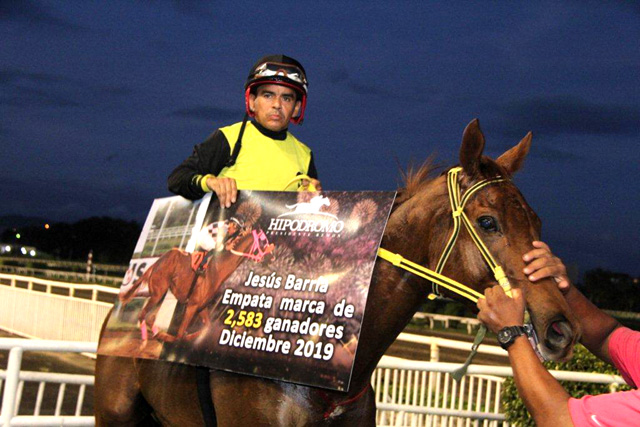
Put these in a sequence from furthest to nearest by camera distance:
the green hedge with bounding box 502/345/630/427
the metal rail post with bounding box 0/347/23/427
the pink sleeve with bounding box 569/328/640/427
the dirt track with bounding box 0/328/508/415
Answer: the dirt track with bounding box 0/328/508/415 < the green hedge with bounding box 502/345/630/427 < the metal rail post with bounding box 0/347/23/427 < the pink sleeve with bounding box 569/328/640/427

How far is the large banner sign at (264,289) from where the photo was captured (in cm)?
279

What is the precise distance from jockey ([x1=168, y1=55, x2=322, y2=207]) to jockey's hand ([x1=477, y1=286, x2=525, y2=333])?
134cm

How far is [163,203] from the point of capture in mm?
3814

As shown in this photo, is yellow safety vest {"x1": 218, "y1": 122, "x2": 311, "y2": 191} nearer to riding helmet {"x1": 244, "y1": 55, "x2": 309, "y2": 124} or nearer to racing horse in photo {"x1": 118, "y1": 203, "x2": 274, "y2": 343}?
riding helmet {"x1": 244, "y1": 55, "x2": 309, "y2": 124}

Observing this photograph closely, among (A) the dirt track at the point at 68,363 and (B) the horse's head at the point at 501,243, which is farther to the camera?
(A) the dirt track at the point at 68,363

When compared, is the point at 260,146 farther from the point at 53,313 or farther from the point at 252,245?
the point at 53,313

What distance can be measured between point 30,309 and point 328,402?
1338 cm

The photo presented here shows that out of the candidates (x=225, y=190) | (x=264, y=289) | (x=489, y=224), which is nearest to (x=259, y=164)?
(x=225, y=190)

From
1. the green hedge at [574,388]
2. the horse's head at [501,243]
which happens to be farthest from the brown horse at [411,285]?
the green hedge at [574,388]

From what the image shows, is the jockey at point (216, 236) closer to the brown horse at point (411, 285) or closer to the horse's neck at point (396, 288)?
the brown horse at point (411, 285)

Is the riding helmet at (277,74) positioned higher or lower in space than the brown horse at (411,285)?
higher

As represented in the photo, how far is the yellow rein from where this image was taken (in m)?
2.64

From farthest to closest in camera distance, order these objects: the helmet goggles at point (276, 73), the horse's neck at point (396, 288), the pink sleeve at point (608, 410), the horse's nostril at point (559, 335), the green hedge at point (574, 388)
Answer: the green hedge at point (574, 388)
the helmet goggles at point (276, 73)
the horse's neck at point (396, 288)
the horse's nostril at point (559, 335)
the pink sleeve at point (608, 410)

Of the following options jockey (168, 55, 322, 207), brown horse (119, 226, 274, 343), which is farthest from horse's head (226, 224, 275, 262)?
jockey (168, 55, 322, 207)
